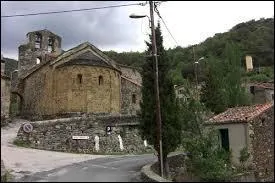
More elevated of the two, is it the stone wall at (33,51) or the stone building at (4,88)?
the stone wall at (33,51)

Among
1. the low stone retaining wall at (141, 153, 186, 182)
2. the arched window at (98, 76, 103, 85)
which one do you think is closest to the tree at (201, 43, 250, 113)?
the arched window at (98, 76, 103, 85)

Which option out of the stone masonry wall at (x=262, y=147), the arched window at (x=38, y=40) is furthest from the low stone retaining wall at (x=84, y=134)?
the arched window at (x=38, y=40)

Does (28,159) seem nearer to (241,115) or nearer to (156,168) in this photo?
(156,168)

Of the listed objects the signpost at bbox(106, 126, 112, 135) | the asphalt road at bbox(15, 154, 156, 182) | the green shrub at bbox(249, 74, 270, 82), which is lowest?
the asphalt road at bbox(15, 154, 156, 182)

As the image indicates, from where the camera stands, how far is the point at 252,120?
2216 cm

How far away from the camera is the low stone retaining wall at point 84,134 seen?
2853cm

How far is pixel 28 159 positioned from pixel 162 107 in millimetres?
8394

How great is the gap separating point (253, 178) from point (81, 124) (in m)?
14.0

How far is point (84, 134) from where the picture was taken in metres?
30.0

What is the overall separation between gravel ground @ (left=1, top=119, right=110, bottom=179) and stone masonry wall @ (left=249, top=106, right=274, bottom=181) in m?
10.1

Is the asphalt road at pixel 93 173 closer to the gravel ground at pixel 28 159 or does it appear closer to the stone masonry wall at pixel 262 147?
the gravel ground at pixel 28 159

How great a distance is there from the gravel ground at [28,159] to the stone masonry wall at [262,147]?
1010 cm

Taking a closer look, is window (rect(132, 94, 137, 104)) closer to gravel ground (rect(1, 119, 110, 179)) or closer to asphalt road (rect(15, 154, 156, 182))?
gravel ground (rect(1, 119, 110, 179))

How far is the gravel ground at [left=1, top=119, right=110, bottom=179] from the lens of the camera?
19.5 m
